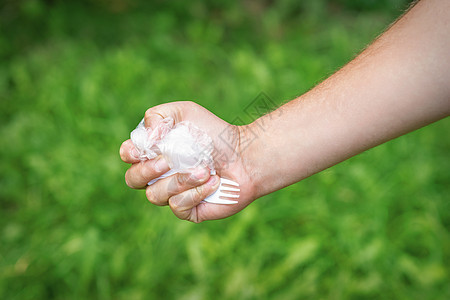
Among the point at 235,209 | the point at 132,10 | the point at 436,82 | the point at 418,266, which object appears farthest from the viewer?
the point at 132,10

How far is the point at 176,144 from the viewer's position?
96 cm

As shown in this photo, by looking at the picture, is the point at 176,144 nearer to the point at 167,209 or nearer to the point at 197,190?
the point at 197,190

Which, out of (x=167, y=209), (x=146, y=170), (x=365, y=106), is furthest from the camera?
(x=167, y=209)

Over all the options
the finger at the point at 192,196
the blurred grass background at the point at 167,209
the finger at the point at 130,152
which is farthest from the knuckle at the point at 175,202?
the blurred grass background at the point at 167,209

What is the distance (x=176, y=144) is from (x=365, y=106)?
45 cm

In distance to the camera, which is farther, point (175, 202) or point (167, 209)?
point (167, 209)

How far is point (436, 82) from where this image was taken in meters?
0.82

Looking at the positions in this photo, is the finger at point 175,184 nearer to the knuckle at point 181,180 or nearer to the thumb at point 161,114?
the knuckle at point 181,180

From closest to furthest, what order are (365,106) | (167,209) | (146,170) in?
(365,106) < (146,170) < (167,209)

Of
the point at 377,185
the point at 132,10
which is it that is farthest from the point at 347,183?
the point at 132,10

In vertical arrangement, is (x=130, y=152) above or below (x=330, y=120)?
above

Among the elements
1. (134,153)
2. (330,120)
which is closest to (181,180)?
(134,153)

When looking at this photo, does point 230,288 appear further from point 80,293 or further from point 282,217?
point 80,293

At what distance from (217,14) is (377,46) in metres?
2.01
